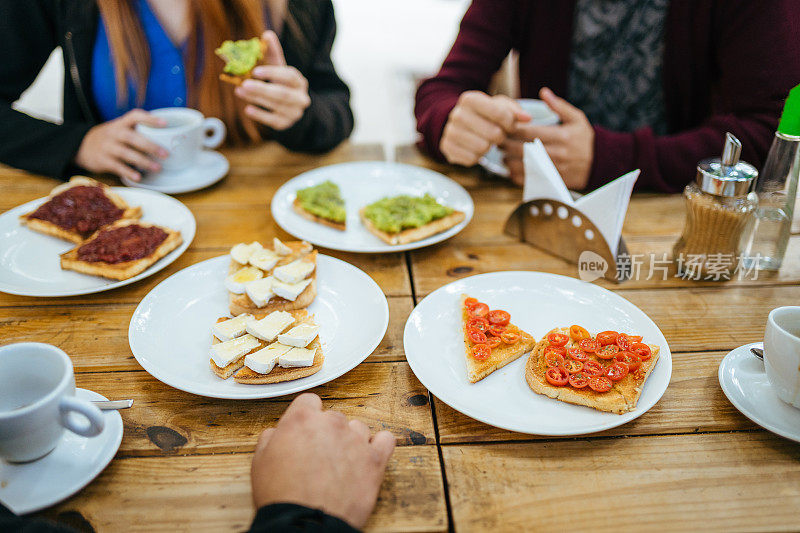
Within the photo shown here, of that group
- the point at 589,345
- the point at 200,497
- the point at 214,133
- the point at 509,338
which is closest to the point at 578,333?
the point at 589,345

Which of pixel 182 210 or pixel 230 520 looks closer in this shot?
pixel 230 520

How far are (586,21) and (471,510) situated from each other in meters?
2.01

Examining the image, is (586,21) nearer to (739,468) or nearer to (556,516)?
(739,468)

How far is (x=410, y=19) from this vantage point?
25.0 ft

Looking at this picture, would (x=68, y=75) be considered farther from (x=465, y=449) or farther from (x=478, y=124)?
(x=465, y=449)

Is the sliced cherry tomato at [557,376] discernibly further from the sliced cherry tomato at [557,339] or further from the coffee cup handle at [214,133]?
the coffee cup handle at [214,133]

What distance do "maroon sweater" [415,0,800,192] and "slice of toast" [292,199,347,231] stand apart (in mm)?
645

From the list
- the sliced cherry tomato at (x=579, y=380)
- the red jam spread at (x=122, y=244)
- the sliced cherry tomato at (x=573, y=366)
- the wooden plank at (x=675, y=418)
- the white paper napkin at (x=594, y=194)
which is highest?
the white paper napkin at (x=594, y=194)

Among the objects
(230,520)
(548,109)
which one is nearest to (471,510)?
(230,520)

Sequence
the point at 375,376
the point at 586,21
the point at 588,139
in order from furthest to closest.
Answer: the point at 586,21 → the point at 588,139 → the point at 375,376

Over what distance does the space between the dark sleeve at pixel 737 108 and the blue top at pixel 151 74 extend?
1.75 m

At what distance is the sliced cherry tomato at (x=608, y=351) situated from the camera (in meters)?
1.07

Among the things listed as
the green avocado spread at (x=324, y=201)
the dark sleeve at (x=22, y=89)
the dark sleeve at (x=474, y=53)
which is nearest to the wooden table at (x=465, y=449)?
the green avocado spread at (x=324, y=201)

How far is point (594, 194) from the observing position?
1.40 m
